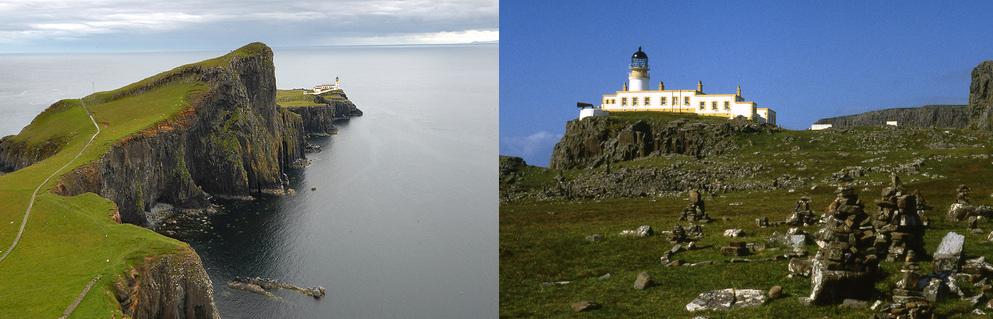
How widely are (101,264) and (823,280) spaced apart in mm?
40068

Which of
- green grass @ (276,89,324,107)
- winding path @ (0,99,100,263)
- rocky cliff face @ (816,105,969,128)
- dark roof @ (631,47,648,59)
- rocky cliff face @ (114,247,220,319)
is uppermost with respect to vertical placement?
green grass @ (276,89,324,107)

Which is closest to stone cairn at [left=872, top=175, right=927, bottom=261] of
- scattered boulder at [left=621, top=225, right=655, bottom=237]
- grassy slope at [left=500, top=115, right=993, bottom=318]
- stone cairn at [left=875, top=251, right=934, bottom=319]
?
grassy slope at [left=500, top=115, right=993, bottom=318]

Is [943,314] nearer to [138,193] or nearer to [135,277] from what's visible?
[135,277]

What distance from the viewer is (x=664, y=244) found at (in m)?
22.4

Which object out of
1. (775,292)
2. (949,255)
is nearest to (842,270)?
(775,292)

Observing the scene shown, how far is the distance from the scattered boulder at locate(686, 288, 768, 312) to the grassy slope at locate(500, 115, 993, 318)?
26 cm

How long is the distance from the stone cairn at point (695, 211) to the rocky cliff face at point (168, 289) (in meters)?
26.1

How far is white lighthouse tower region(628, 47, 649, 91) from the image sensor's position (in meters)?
48.7

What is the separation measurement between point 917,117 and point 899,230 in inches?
1430

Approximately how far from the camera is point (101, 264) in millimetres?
45969

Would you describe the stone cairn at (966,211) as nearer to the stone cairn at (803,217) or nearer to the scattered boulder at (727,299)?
the stone cairn at (803,217)

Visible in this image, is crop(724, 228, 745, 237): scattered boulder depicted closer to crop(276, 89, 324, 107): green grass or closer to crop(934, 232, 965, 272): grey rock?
crop(934, 232, 965, 272): grey rock

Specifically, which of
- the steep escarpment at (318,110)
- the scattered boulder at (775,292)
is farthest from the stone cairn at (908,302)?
the steep escarpment at (318,110)

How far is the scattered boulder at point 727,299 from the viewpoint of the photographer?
616 inches
